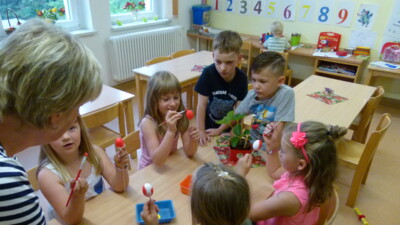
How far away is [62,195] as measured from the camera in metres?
1.21

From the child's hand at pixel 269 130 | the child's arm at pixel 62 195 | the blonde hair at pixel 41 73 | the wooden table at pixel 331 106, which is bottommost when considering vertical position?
the wooden table at pixel 331 106

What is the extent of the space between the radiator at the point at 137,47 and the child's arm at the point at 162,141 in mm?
3100

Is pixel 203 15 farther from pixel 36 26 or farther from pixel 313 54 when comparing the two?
pixel 36 26

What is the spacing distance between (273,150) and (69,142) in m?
0.99

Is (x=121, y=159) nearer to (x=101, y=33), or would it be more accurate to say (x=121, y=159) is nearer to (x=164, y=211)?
(x=164, y=211)

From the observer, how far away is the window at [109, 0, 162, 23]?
460cm

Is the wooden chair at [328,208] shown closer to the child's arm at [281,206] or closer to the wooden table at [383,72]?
the child's arm at [281,206]

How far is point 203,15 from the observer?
5492 millimetres

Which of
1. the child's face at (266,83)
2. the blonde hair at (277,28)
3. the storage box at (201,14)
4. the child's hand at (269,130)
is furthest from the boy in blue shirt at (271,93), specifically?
the storage box at (201,14)

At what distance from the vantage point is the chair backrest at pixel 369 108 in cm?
248

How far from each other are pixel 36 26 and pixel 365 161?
86.0 inches

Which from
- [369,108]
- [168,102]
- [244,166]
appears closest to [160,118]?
[168,102]

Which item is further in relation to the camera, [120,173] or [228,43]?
[228,43]

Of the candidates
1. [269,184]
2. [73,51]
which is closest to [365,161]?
[269,184]
